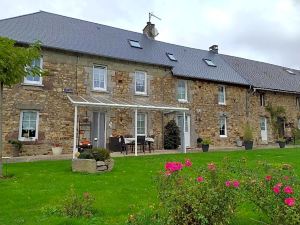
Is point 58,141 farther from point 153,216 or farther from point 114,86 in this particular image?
point 153,216

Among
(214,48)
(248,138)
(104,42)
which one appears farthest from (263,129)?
(104,42)

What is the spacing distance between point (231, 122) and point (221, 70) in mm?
4105

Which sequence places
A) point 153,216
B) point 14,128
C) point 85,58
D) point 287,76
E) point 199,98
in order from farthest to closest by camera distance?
point 287,76 < point 199,98 < point 85,58 < point 14,128 < point 153,216

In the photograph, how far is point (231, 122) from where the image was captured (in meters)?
22.5

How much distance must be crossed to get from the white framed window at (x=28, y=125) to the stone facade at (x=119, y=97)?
192mm

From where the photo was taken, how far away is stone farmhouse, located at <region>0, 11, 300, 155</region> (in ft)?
50.6

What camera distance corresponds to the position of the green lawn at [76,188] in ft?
16.6

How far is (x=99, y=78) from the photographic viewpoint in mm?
17562

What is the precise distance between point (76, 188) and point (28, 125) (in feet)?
29.4

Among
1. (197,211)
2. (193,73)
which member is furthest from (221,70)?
(197,211)

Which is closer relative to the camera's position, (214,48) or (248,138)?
(248,138)

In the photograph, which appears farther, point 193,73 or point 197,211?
point 193,73

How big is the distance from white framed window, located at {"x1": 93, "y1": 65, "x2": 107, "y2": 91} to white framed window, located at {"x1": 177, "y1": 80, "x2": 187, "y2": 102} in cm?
506

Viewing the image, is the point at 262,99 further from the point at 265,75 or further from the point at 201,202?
the point at 201,202
